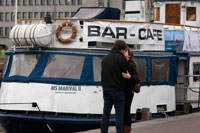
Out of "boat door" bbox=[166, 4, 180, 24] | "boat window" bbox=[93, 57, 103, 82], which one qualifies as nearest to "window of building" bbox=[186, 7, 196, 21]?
"boat door" bbox=[166, 4, 180, 24]

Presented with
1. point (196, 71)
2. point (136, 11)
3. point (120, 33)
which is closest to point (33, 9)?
→ point (196, 71)

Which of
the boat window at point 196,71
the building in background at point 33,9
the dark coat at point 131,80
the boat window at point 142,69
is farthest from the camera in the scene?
the building in background at point 33,9

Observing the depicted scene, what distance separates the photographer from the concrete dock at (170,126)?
470 inches

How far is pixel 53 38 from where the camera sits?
52.3ft

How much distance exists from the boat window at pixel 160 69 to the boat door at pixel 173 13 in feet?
16.9

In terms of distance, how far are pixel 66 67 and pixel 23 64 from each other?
1369 mm

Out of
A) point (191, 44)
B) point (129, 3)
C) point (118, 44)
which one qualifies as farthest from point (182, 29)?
point (118, 44)

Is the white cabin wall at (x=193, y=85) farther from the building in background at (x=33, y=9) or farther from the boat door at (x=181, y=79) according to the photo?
the building in background at (x=33, y=9)

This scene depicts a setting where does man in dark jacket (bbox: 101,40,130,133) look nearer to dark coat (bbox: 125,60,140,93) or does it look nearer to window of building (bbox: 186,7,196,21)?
dark coat (bbox: 125,60,140,93)

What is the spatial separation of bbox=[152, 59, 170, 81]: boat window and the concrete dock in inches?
115

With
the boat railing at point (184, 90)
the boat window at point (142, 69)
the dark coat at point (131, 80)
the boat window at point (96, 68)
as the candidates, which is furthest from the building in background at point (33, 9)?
the dark coat at point (131, 80)

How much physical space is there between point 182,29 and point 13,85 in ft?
20.1

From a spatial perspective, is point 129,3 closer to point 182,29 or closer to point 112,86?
point 182,29

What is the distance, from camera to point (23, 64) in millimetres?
16125
